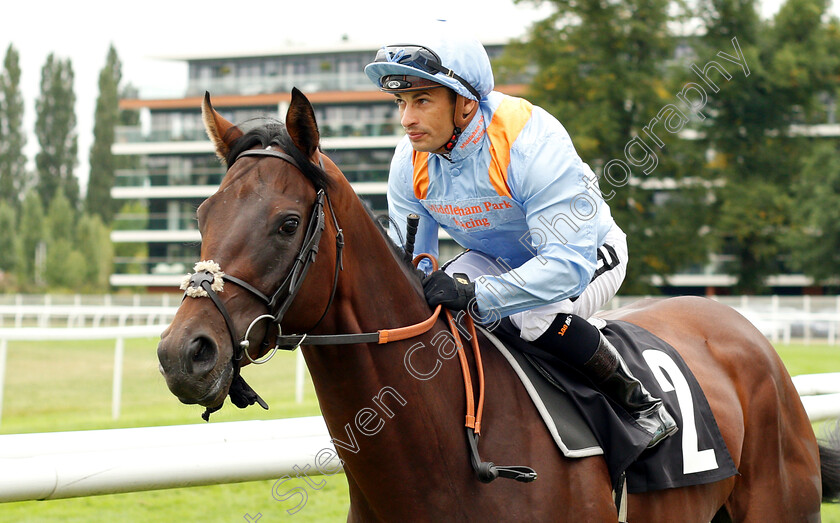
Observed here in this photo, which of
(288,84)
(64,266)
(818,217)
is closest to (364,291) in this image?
(818,217)

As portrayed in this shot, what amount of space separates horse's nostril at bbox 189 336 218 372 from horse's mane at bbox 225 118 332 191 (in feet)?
1.69

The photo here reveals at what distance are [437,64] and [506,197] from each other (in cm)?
46

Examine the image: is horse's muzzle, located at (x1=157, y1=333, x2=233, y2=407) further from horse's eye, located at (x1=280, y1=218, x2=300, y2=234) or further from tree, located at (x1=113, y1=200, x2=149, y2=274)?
tree, located at (x1=113, y1=200, x2=149, y2=274)

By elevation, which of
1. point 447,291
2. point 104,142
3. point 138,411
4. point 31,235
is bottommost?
point 31,235

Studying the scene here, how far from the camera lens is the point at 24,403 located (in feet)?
33.9

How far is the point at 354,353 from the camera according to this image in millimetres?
2229

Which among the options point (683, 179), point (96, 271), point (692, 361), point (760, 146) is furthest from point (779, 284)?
point (692, 361)

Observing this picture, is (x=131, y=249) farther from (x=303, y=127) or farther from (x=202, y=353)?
(x=202, y=353)

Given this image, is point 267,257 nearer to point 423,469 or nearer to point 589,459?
point 423,469

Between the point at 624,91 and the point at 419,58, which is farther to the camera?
the point at 624,91

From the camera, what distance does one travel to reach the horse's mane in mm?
2133

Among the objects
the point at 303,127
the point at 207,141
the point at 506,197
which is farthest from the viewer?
the point at 207,141

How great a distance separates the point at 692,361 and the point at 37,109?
65697 millimetres

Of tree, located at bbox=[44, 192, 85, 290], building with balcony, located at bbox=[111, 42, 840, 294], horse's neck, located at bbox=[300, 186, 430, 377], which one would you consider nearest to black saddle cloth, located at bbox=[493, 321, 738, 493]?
horse's neck, located at bbox=[300, 186, 430, 377]
